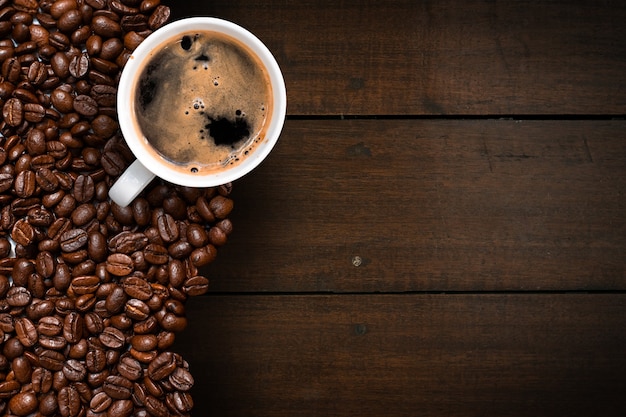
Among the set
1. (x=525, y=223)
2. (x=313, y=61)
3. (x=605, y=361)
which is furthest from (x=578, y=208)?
(x=313, y=61)

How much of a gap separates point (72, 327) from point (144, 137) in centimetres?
25

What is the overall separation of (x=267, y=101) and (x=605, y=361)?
2.32 feet

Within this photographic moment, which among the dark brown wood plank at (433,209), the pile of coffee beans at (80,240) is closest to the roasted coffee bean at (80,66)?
the pile of coffee beans at (80,240)

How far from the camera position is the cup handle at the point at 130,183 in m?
0.85

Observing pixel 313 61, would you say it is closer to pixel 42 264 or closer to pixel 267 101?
pixel 267 101

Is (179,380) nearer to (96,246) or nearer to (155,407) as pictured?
(155,407)

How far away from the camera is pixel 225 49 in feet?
2.88

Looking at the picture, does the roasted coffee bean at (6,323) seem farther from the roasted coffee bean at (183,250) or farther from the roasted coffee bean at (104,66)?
the roasted coffee bean at (104,66)

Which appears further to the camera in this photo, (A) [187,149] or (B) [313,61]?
(B) [313,61]

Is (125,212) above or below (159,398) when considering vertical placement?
above

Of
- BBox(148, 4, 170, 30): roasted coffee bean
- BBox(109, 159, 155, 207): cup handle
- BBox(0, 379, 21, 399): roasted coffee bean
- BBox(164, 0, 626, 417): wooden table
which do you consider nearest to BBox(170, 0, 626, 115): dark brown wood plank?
BBox(164, 0, 626, 417): wooden table

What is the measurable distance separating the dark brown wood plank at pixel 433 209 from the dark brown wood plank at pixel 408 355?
0.12 ft

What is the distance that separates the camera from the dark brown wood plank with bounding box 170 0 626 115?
1.12m

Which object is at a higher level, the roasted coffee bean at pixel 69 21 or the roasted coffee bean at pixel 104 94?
the roasted coffee bean at pixel 69 21
